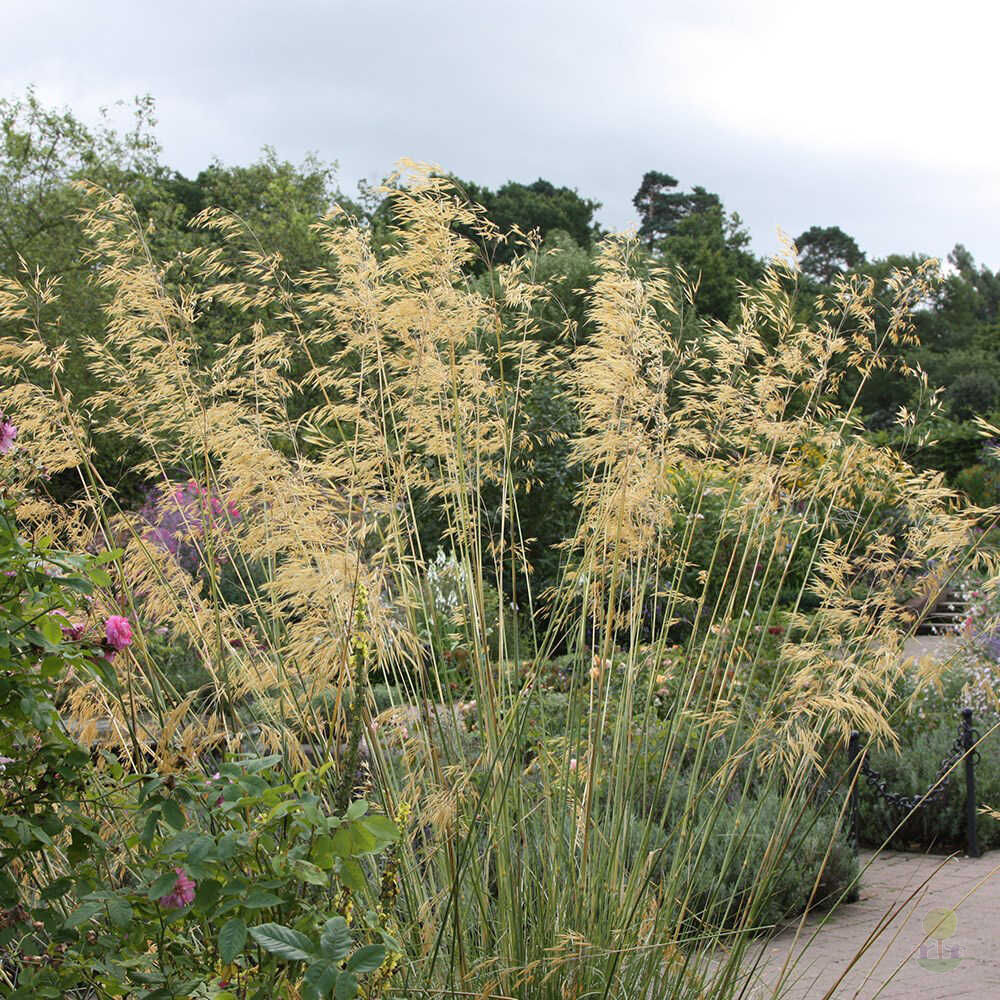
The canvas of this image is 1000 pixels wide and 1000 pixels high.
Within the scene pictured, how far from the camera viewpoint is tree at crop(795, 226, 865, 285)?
152 ft

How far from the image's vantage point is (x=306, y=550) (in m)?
2.68

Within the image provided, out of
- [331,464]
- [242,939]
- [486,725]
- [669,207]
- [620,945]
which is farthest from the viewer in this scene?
[669,207]

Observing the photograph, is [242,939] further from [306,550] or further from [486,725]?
[306,550]

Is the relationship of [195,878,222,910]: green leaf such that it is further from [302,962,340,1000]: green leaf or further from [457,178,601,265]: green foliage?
Result: [457,178,601,265]: green foliage

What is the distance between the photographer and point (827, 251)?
47.5 m

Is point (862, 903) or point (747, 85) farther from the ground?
point (747, 85)

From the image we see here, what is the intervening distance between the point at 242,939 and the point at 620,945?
926 millimetres

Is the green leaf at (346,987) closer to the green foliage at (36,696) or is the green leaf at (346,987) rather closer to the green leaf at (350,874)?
the green leaf at (350,874)

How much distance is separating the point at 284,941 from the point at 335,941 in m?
0.08

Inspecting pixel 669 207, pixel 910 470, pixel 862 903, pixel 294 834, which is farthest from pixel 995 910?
pixel 669 207

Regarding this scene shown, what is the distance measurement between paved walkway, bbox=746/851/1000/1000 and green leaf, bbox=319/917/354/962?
5.22 ft

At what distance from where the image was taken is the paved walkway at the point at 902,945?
3.42 meters

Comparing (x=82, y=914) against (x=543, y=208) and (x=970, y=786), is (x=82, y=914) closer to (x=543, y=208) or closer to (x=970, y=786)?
(x=970, y=786)

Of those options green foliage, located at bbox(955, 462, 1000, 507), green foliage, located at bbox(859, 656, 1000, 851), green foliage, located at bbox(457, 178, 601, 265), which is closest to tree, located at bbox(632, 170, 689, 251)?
green foliage, located at bbox(457, 178, 601, 265)
